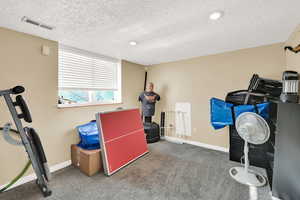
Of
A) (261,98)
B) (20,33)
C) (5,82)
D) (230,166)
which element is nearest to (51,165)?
(5,82)

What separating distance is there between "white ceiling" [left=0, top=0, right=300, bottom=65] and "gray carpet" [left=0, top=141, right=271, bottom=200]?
229cm

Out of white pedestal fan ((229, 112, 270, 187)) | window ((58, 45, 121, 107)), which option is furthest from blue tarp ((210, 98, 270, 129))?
window ((58, 45, 121, 107))

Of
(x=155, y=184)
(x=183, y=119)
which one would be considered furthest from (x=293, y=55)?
(x=155, y=184)

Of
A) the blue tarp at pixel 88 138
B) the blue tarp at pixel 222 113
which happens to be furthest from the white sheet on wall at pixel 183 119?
the blue tarp at pixel 88 138

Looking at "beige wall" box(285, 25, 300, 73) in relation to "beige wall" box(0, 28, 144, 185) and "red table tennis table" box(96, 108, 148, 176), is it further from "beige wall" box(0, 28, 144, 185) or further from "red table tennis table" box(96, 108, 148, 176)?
"beige wall" box(0, 28, 144, 185)

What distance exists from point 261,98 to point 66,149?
3.56 meters

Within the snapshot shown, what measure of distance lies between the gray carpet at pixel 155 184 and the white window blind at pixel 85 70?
1.67m

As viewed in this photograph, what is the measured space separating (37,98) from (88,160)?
4.32 ft

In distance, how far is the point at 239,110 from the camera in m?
2.10

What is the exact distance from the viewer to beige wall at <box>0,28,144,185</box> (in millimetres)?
1843

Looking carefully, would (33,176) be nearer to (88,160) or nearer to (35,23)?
(88,160)

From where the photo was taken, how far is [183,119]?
11.9 feet

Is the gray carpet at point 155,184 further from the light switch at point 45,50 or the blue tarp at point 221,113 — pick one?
the light switch at point 45,50

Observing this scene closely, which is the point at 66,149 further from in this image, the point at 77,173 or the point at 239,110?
the point at 239,110
